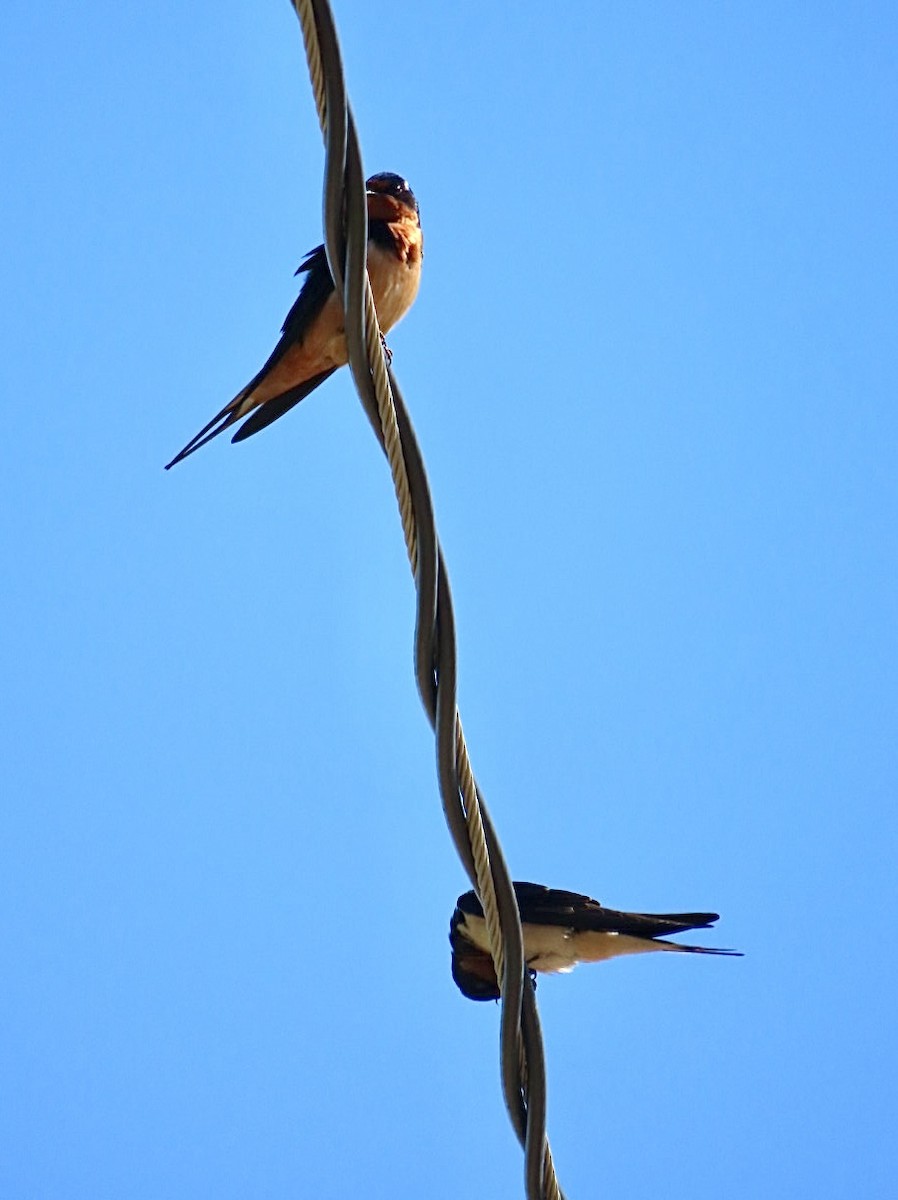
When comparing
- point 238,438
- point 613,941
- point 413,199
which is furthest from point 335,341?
point 613,941

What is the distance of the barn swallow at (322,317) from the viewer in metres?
4.44

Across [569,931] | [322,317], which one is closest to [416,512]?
[322,317]

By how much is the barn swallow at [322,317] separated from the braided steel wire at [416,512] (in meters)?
2.22

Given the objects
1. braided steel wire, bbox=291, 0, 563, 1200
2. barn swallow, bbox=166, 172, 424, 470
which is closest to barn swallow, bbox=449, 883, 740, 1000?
barn swallow, bbox=166, 172, 424, 470

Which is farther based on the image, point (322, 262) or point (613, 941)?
point (613, 941)

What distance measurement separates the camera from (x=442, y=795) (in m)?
2.04

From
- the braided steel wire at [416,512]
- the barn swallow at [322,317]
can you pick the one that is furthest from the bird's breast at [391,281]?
the braided steel wire at [416,512]

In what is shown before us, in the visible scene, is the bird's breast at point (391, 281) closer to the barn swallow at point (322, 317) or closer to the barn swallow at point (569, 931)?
the barn swallow at point (322, 317)

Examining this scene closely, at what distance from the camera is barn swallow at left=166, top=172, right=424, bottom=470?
14.6ft

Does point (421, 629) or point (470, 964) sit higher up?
point (470, 964)

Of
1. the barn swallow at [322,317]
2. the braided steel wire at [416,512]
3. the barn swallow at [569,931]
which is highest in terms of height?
the barn swallow at [322,317]

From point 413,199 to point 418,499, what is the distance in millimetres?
3451

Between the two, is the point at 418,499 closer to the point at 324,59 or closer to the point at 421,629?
the point at 421,629

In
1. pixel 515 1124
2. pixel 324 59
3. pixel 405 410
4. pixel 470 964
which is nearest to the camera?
pixel 324 59
